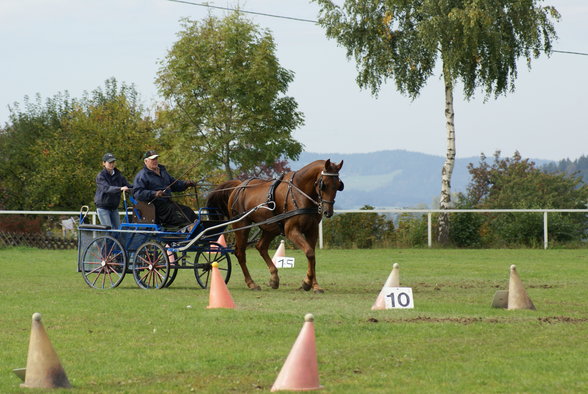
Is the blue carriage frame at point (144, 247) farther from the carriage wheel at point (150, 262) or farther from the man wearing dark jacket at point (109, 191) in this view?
the man wearing dark jacket at point (109, 191)

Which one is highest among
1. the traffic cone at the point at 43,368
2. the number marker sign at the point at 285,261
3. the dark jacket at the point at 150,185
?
the dark jacket at the point at 150,185

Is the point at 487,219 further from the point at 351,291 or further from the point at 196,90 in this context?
the point at 351,291

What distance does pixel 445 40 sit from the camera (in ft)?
102

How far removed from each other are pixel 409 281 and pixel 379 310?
213 inches

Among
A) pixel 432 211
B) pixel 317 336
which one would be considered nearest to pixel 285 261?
pixel 432 211

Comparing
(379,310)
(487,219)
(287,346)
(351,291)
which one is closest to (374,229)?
(487,219)

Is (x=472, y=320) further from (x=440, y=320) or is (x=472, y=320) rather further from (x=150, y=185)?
(x=150, y=185)

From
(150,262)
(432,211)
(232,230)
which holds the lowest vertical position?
(150,262)

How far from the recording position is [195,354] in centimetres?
848

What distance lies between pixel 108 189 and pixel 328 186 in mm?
3634

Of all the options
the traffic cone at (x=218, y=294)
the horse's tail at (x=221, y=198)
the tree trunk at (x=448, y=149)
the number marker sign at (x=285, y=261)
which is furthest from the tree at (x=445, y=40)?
the traffic cone at (x=218, y=294)

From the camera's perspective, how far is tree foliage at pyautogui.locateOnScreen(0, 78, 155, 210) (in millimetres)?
42688

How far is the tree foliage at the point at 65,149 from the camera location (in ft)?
140

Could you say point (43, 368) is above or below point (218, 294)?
below
